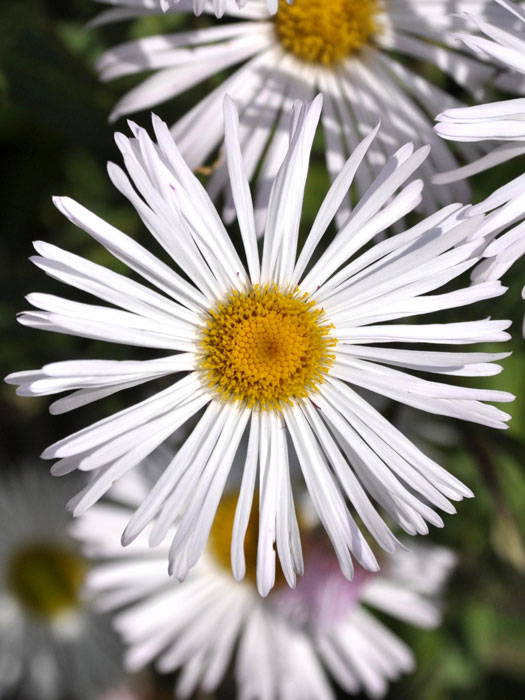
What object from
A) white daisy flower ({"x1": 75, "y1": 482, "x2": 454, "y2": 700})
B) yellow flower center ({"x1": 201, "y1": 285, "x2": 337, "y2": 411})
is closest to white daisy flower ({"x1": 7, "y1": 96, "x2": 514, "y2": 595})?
yellow flower center ({"x1": 201, "y1": 285, "x2": 337, "y2": 411})

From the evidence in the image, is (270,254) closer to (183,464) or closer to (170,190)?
(170,190)

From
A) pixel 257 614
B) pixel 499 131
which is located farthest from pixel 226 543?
Answer: pixel 499 131

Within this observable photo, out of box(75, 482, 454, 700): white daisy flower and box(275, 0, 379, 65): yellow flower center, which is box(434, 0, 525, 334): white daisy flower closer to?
box(275, 0, 379, 65): yellow flower center

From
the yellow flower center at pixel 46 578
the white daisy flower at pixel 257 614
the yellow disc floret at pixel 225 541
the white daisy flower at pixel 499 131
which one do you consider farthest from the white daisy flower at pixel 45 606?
the white daisy flower at pixel 499 131

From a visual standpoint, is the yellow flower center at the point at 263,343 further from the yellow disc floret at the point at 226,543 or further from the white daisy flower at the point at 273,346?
the yellow disc floret at the point at 226,543

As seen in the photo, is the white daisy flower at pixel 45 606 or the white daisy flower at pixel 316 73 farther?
the white daisy flower at pixel 45 606

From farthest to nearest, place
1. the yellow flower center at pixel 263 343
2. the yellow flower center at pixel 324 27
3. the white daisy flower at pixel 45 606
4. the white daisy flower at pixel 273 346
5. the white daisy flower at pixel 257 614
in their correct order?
the white daisy flower at pixel 45 606, the white daisy flower at pixel 257 614, the yellow flower center at pixel 324 27, the yellow flower center at pixel 263 343, the white daisy flower at pixel 273 346
